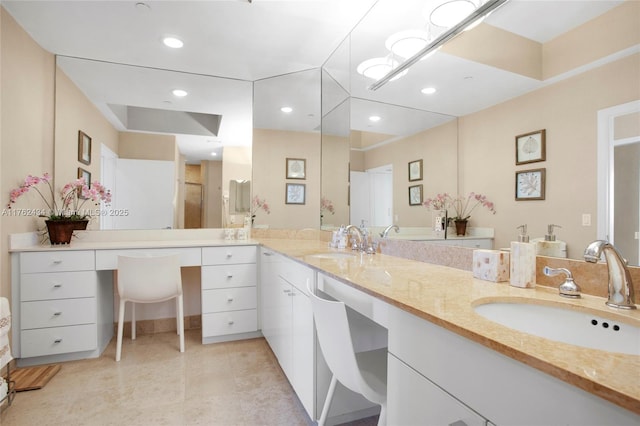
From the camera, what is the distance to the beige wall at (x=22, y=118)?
2.07m

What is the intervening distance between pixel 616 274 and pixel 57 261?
297 cm

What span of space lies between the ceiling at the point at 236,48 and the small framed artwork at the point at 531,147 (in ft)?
0.51

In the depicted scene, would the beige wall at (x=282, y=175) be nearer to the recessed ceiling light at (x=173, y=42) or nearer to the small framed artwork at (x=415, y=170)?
the recessed ceiling light at (x=173, y=42)

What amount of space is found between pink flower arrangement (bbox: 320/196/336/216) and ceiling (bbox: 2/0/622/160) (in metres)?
0.72

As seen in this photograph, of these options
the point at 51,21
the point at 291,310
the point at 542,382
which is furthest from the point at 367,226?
the point at 51,21

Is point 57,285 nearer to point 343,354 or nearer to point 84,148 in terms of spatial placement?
point 84,148

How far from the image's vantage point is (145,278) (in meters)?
2.35

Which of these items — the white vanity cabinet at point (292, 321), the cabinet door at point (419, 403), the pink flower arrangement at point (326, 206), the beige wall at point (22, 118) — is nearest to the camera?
the cabinet door at point (419, 403)

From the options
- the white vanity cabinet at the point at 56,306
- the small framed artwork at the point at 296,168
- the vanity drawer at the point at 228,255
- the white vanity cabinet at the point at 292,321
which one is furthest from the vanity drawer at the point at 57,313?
the small framed artwork at the point at 296,168

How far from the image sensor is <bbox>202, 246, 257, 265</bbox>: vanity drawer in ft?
8.69

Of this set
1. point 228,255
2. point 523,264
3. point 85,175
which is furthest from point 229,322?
point 523,264

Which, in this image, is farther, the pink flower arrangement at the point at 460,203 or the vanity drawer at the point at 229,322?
the vanity drawer at the point at 229,322

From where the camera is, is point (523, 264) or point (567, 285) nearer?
point (567, 285)

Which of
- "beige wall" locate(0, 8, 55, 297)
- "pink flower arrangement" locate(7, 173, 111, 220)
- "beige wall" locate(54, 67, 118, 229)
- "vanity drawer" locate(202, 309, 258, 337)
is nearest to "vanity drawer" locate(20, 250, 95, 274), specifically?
"beige wall" locate(0, 8, 55, 297)
